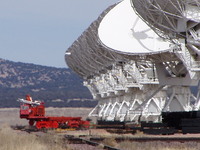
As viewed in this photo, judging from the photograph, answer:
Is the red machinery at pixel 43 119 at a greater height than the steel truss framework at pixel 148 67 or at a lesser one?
lesser

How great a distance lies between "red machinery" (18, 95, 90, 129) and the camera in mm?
46500

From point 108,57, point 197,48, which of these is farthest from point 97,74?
point 197,48

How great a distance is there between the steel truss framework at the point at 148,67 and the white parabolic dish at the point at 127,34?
1.95 ft

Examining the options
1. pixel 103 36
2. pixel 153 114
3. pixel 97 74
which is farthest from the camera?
pixel 97 74

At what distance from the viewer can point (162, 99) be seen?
6350cm

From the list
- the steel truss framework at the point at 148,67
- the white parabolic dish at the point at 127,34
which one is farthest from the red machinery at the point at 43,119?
the white parabolic dish at the point at 127,34

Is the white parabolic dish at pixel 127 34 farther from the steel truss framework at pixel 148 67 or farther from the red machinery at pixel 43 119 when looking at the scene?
the red machinery at pixel 43 119

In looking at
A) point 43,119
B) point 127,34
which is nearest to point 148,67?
point 127,34

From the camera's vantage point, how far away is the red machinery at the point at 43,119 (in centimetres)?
4650

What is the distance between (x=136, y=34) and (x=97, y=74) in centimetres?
3562

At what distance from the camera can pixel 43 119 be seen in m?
47.8

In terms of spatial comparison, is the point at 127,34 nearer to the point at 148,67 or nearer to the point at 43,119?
the point at 43,119

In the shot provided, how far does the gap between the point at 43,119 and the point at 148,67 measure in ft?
49.3

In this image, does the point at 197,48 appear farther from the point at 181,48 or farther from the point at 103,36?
the point at 103,36
